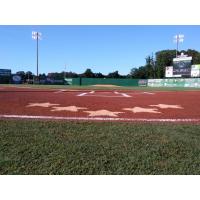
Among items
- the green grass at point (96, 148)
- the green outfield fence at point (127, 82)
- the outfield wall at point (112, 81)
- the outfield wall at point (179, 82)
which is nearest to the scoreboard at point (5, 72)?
the green outfield fence at point (127, 82)

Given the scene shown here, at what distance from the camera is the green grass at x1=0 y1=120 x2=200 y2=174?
3.25 metres

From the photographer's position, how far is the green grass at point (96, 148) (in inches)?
128

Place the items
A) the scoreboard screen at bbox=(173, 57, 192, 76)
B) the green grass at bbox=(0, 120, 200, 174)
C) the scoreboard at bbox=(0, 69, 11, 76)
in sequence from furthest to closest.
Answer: the scoreboard at bbox=(0, 69, 11, 76) < the scoreboard screen at bbox=(173, 57, 192, 76) < the green grass at bbox=(0, 120, 200, 174)

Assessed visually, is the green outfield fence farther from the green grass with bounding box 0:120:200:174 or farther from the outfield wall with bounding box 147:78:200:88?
the green grass with bounding box 0:120:200:174

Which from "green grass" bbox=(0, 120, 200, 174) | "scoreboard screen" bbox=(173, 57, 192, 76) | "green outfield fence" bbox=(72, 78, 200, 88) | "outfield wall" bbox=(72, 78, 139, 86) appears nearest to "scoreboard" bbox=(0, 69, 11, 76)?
"green outfield fence" bbox=(72, 78, 200, 88)

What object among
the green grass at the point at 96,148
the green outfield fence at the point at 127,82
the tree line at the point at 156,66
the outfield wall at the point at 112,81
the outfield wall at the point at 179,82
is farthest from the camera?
the tree line at the point at 156,66

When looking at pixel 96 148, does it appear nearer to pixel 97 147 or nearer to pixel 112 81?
pixel 97 147

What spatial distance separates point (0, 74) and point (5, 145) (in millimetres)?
58636

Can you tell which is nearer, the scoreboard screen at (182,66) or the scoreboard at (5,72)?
the scoreboard screen at (182,66)

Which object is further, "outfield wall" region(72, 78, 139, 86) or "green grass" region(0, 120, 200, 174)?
"outfield wall" region(72, 78, 139, 86)

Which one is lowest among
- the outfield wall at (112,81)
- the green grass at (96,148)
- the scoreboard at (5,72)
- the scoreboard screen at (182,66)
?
the outfield wall at (112,81)

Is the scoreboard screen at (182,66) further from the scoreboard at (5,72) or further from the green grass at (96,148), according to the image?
the green grass at (96,148)

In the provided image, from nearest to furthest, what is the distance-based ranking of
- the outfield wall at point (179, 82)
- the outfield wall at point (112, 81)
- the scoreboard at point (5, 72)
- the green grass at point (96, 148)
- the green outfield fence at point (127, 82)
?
1. the green grass at point (96, 148)
2. the outfield wall at point (179, 82)
3. the green outfield fence at point (127, 82)
4. the outfield wall at point (112, 81)
5. the scoreboard at point (5, 72)
